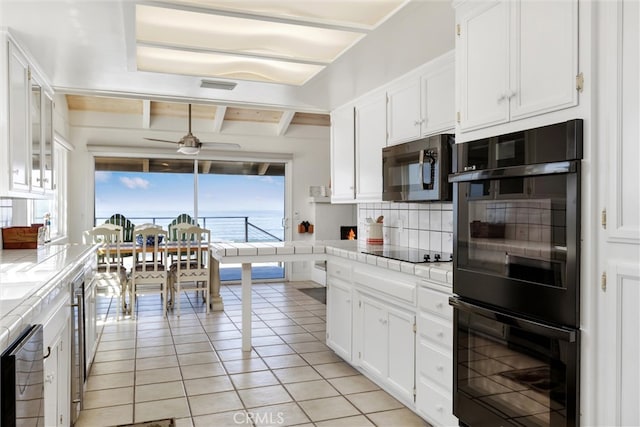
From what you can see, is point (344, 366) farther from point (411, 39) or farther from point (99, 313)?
point (99, 313)

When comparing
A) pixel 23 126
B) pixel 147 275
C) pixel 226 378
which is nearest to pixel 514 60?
pixel 226 378

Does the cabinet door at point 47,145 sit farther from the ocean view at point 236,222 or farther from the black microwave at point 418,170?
the ocean view at point 236,222

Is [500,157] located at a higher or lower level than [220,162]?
lower

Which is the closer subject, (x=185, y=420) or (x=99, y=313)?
(x=185, y=420)

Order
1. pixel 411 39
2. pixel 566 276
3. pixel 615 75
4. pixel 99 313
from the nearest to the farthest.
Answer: pixel 615 75, pixel 566 276, pixel 411 39, pixel 99 313

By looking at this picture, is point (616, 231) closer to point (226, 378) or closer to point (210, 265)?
point (226, 378)

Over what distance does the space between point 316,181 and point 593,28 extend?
6.39 metres

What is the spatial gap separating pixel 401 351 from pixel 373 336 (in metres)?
0.37

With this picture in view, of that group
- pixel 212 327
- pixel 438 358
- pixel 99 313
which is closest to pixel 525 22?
pixel 438 358

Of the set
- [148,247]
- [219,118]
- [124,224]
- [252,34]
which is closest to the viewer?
[252,34]

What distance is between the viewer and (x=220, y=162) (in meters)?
7.50

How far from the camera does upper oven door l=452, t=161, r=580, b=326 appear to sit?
5.37ft

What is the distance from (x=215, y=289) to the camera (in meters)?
5.68

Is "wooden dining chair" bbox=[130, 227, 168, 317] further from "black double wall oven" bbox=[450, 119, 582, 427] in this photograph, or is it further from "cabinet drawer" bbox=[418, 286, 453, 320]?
"black double wall oven" bbox=[450, 119, 582, 427]
